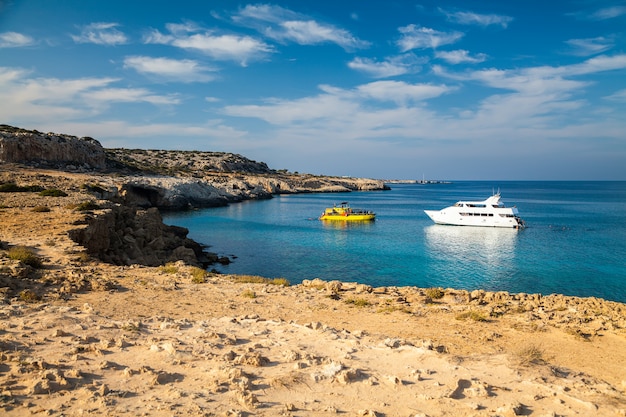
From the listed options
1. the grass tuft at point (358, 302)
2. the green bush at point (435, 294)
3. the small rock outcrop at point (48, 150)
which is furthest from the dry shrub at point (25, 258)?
the small rock outcrop at point (48, 150)

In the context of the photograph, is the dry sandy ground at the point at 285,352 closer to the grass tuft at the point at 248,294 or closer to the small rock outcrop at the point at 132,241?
the grass tuft at the point at 248,294

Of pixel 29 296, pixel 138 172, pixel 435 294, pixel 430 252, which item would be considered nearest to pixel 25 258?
pixel 29 296

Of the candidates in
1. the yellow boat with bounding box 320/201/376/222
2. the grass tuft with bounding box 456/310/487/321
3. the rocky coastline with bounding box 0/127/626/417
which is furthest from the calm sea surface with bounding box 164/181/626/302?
the grass tuft with bounding box 456/310/487/321

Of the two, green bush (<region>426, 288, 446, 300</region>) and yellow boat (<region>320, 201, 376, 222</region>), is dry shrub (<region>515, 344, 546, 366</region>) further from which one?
yellow boat (<region>320, 201, 376, 222</region>)

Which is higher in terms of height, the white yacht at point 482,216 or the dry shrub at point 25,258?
the dry shrub at point 25,258

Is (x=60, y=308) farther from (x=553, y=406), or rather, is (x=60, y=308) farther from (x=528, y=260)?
(x=528, y=260)

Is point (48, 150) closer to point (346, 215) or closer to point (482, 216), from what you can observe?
point (346, 215)

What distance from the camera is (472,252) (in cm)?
3325

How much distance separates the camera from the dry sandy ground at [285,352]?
5531 mm

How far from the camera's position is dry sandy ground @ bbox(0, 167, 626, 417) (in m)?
5.53

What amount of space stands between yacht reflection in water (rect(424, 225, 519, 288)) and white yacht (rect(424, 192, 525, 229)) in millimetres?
1149

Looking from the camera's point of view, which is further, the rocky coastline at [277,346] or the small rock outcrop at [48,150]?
the small rock outcrop at [48,150]

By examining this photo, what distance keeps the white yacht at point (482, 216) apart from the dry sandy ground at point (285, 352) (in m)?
37.2

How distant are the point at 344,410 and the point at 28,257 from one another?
37.6ft
